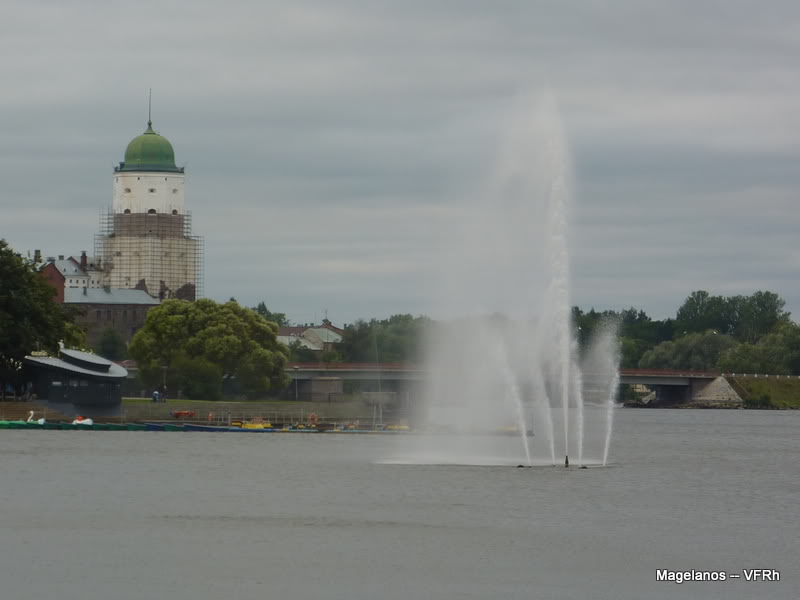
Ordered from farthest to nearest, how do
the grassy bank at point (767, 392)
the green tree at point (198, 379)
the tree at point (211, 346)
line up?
the grassy bank at point (767, 392) < the tree at point (211, 346) < the green tree at point (198, 379)

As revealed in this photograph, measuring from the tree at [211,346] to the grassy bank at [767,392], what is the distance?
61.0m

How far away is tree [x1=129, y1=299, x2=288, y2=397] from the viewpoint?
132125mm

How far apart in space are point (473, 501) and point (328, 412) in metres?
72.5

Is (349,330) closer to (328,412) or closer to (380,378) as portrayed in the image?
(380,378)

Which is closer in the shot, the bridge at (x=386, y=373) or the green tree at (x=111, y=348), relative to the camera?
the bridge at (x=386, y=373)

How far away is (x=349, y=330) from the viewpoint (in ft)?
596

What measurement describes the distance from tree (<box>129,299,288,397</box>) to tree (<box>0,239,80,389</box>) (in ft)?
83.3

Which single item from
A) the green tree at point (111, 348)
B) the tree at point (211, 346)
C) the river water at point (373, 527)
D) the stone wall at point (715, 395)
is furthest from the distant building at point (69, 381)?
the stone wall at point (715, 395)

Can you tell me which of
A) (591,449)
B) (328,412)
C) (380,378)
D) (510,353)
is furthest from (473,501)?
(380,378)

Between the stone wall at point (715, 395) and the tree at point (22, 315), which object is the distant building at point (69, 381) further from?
the stone wall at point (715, 395)

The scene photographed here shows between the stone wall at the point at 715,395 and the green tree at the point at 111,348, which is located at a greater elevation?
the green tree at the point at 111,348

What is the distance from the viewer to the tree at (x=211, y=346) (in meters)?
132

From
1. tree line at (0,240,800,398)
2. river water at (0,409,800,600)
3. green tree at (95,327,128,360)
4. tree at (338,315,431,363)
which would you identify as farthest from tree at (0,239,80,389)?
green tree at (95,327,128,360)

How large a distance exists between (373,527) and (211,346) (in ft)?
282
